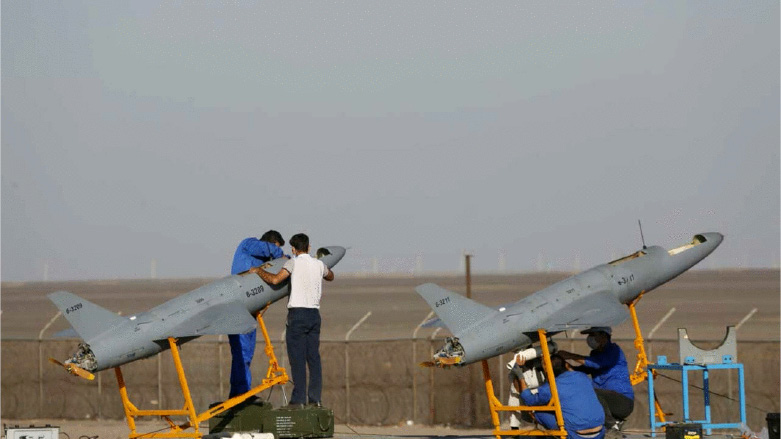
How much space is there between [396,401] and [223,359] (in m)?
3.96

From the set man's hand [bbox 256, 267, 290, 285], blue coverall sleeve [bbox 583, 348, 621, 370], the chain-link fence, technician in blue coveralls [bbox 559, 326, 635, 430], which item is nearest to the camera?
technician in blue coveralls [bbox 559, 326, 635, 430]

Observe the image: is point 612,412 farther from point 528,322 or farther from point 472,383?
point 472,383

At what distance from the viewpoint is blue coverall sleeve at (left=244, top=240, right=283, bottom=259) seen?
1919cm

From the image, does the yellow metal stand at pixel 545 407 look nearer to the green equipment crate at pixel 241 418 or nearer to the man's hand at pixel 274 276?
the man's hand at pixel 274 276

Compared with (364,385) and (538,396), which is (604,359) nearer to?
(538,396)

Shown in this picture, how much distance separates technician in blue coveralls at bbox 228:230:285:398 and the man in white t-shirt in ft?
3.04

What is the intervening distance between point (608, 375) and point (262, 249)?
516 centimetres

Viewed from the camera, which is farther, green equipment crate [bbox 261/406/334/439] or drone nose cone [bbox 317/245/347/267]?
drone nose cone [bbox 317/245/347/267]

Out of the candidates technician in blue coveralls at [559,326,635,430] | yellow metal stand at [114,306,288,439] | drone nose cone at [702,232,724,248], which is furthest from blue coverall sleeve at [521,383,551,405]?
drone nose cone at [702,232,724,248]

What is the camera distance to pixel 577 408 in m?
16.7

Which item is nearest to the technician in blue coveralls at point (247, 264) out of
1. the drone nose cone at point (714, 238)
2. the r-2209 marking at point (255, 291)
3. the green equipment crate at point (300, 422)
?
the r-2209 marking at point (255, 291)

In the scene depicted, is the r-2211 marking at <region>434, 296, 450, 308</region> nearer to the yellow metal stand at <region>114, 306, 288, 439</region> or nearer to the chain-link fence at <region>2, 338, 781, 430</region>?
the yellow metal stand at <region>114, 306, 288, 439</region>

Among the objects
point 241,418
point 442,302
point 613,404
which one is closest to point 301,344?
point 241,418

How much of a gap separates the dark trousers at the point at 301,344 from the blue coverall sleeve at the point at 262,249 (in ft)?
4.35
